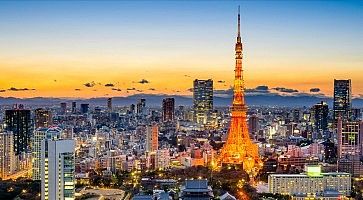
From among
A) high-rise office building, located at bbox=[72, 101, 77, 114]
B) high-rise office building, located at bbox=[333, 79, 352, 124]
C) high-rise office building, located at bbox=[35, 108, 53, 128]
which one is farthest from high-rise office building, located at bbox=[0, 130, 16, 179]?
high-rise office building, located at bbox=[333, 79, 352, 124]

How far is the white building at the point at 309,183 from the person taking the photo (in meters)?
13.6

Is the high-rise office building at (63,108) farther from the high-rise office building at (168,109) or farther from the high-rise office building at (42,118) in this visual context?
the high-rise office building at (42,118)

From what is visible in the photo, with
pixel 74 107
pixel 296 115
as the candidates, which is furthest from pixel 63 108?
pixel 296 115

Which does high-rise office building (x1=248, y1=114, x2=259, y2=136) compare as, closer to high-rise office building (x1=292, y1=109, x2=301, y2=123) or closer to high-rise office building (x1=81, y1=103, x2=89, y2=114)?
high-rise office building (x1=292, y1=109, x2=301, y2=123)

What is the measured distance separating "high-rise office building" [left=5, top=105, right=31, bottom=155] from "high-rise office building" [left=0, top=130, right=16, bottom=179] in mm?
1364

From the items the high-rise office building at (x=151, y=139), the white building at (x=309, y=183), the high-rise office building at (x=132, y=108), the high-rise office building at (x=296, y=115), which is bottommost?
the white building at (x=309, y=183)

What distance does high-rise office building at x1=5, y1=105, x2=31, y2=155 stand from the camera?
746 inches

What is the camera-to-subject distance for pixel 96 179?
14.2 m

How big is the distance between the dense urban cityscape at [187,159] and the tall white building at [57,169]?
0.01 meters

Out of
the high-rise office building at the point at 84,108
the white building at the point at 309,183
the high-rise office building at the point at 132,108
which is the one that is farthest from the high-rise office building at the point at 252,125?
the white building at the point at 309,183

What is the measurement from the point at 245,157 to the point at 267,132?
1142 centimetres

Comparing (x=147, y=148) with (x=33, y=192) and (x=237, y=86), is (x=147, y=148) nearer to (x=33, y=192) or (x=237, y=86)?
(x=237, y=86)

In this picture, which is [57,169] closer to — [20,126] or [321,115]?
[20,126]

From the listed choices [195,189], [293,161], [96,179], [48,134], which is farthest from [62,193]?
[293,161]
